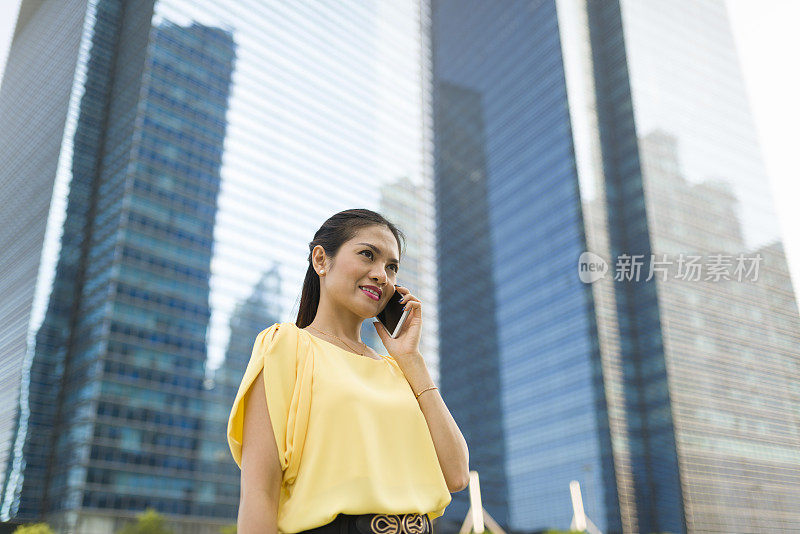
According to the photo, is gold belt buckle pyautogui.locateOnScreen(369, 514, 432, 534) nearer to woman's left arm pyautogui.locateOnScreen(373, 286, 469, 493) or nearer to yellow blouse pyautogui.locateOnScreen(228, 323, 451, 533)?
yellow blouse pyautogui.locateOnScreen(228, 323, 451, 533)

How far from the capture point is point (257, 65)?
78688 mm

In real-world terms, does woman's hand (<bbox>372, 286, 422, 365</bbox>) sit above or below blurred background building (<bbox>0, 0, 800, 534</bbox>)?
below

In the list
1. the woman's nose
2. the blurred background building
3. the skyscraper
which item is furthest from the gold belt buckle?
the skyscraper

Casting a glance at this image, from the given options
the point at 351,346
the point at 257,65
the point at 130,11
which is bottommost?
the point at 351,346

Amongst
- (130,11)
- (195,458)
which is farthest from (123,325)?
(130,11)

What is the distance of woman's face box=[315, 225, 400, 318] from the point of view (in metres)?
2.40

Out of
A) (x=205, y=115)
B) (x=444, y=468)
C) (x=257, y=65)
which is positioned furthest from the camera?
(x=257, y=65)

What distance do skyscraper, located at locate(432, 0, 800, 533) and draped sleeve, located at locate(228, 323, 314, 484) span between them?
7383 centimetres

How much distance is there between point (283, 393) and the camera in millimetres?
2051

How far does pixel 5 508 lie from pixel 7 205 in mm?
34294

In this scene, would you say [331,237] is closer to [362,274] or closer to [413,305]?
[362,274]

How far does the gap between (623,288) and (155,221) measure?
5448 cm

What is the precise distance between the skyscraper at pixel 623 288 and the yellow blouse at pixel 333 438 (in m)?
73.6

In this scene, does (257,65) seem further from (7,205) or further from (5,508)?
(5,508)
